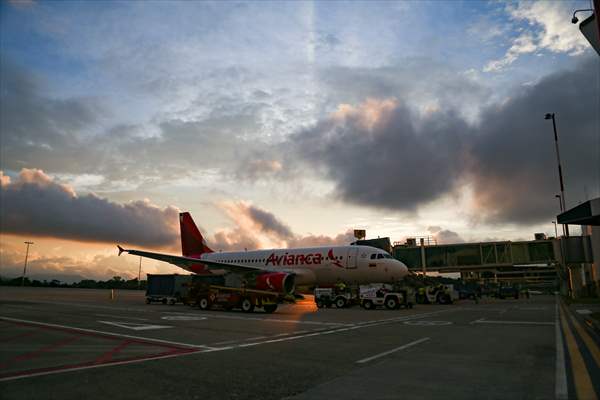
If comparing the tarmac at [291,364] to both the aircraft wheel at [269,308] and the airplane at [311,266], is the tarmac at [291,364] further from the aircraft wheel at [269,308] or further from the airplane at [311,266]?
the airplane at [311,266]

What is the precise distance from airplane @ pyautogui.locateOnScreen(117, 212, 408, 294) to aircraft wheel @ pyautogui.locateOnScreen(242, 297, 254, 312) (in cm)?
527

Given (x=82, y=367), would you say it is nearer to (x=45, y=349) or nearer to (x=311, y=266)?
(x=45, y=349)

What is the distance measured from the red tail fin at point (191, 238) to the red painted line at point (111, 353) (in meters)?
40.2

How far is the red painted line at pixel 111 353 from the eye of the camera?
324 inches

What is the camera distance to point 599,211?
656 inches

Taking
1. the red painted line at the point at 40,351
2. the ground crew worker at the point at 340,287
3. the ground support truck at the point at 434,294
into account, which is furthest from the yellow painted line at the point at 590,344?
the ground support truck at the point at 434,294

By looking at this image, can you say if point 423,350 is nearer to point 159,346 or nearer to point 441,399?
point 441,399

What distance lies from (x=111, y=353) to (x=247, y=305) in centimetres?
1521

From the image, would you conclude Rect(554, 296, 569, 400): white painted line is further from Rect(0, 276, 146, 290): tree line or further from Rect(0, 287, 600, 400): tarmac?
Rect(0, 276, 146, 290): tree line

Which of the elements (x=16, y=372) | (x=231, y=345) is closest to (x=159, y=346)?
(x=231, y=345)

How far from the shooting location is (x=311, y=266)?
3481 cm

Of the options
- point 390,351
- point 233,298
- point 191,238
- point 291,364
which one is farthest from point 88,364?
point 191,238

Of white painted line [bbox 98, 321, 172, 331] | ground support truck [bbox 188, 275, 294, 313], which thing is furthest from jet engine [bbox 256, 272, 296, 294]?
white painted line [bbox 98, 321, 172, 331]

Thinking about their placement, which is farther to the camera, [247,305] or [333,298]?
[333,298]
